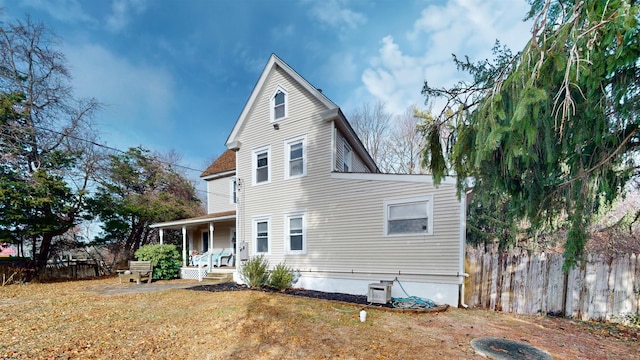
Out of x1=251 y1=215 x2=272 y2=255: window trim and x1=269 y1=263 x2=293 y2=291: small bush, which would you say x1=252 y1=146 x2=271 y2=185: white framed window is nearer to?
x1=251 y1=215 x2=272 y2=255: window trim

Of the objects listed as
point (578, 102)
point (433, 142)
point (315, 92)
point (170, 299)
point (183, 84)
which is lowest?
point (170, 299)

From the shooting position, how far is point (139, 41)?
1402 centimetres

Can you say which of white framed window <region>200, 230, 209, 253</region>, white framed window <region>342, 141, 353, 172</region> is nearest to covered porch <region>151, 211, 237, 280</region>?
white framed window <region>200, 230, 209, 253</region>

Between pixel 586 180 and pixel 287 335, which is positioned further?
pixel 287 335

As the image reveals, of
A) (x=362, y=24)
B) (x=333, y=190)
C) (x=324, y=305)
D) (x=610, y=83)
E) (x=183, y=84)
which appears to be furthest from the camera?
(x=183, y=84)

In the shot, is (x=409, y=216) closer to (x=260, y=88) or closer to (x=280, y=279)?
(x=280, y=279)

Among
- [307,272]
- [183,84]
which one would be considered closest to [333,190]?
[307,272]

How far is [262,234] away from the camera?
450 inches

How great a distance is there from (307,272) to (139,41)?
46.3 feet

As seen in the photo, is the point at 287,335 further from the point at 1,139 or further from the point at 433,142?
the point at 1,139

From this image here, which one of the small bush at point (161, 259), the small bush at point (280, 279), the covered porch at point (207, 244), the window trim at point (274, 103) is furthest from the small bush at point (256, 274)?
the window trim at point (274, 103)

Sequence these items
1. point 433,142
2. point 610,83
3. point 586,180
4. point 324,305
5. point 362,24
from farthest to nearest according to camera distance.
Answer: point 362,24
point 324,305
point 433,142
point 586,180
point 610,83

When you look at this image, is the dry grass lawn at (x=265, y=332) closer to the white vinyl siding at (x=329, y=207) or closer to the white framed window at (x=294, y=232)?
the white vinyl siding at (x=329, y=207)

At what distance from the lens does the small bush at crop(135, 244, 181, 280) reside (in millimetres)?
12617
